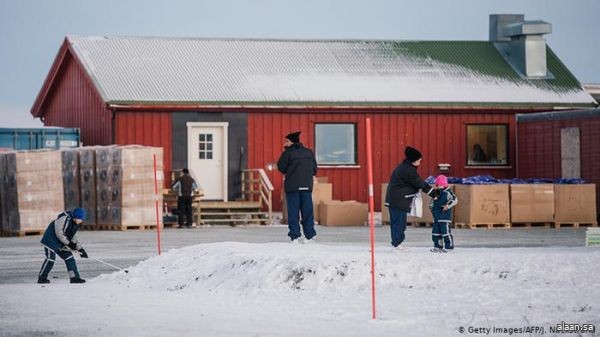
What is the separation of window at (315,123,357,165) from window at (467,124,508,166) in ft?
11.7

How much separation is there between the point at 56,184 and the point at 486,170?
14162 millimetres

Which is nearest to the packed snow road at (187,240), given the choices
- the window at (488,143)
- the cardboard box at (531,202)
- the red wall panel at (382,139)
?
the cardboard box at (531,202)

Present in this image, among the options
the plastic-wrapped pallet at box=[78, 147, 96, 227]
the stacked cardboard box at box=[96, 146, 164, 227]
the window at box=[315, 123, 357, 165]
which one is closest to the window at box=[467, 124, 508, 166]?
the window at box=[315, 123, 357, 165]

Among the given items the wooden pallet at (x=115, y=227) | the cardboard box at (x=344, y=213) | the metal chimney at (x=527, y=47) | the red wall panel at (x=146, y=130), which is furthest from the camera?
the metal chimney at (x=527, y=47)

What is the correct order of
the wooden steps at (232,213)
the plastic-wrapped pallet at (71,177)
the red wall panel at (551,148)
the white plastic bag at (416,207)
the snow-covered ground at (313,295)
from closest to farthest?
the snow-covered ground at (313,295), the white plastic bag at (416,207), the plastic-wrapped pallet at (71,177), the red wall panel at (551,148), the wooden steps at (232,213)

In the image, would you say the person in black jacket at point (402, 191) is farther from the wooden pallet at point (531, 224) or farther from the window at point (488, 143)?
the window at point (488, 143)

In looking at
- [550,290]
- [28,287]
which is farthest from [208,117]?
[550,290]

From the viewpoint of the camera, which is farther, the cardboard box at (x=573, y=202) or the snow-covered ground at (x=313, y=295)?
the cardboard box at (x=573, y=202)

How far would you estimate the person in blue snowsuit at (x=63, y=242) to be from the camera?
18.3 meters

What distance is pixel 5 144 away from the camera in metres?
36.4

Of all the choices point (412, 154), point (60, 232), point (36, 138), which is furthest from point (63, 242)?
point (36, 138)

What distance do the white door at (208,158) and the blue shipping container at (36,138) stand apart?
10.4ft

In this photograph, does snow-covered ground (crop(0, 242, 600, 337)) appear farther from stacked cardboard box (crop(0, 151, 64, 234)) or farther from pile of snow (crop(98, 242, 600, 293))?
stacked cardboard box (crop(0, 151, 64, 234))

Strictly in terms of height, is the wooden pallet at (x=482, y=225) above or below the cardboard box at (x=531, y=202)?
below
